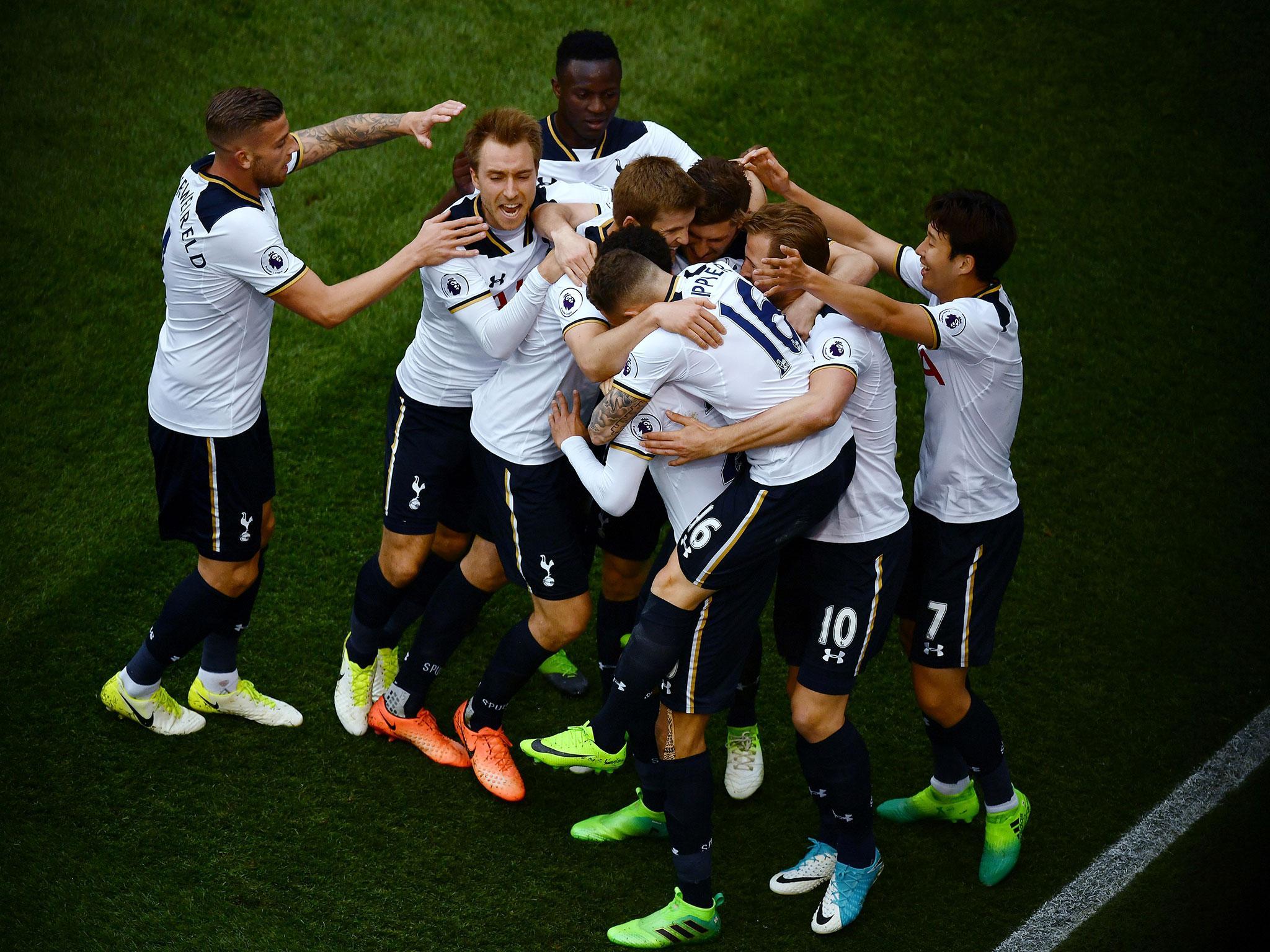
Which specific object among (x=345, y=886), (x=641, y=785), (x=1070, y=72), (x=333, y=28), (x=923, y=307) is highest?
(x=923, y=307)

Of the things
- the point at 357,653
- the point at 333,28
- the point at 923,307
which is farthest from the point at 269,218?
the point at 333,28

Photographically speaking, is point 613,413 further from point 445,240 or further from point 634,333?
point 445,240

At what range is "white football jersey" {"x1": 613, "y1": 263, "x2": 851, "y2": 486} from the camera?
151 inches

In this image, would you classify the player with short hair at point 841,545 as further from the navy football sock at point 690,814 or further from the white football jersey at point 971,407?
the navy football sock at point 690,814

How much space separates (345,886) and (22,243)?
481 centimetres

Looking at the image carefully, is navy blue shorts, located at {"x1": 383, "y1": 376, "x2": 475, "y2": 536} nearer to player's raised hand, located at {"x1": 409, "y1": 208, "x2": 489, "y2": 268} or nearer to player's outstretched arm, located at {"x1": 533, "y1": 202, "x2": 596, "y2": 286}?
player's raised hand, located at {"x1": 409, "y1": 208, "x2": 489, "y2": 268}

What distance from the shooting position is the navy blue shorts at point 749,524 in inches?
154

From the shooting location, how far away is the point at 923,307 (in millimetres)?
4039

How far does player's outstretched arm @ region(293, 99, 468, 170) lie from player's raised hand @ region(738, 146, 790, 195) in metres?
1.16

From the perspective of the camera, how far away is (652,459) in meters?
4.10

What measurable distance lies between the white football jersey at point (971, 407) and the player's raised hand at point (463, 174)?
172 cm

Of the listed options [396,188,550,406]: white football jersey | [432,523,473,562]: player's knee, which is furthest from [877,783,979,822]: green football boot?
[396,188,550,406]: white football jersey

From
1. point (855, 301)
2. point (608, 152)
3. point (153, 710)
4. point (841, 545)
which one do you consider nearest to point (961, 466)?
point (841, 545)

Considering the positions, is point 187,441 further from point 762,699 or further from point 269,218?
point 762,699
